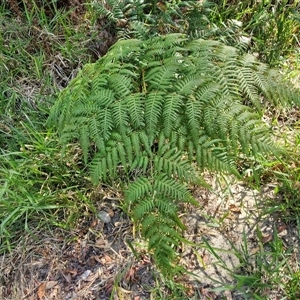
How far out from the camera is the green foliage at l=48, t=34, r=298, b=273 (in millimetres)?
1987

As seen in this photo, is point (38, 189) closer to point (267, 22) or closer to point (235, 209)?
point (235, 209)

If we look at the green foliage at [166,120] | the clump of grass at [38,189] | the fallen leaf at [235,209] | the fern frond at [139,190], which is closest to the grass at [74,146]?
the clump of grass at [38,189]

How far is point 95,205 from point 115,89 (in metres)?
0.75

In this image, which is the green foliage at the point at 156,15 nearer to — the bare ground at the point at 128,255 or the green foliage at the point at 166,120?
the green foliage at the point at 166,120

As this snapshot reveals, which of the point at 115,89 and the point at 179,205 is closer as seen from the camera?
the point at 115,89

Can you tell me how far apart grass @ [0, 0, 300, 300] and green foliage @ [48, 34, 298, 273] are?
39 cm

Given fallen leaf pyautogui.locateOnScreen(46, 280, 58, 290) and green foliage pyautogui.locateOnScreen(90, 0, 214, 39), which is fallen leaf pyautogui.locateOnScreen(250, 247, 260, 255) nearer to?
fallen leaf pyautogui.locateOnScreen(46, 280, 58, 290)

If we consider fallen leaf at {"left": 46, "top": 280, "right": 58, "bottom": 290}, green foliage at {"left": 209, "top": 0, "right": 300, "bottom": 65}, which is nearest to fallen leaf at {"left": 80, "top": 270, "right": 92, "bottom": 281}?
fallen leaf at {"left": 46, "top": 280, "right": 58, "bottom": 290}

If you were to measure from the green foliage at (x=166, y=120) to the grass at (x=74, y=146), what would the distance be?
387 mm

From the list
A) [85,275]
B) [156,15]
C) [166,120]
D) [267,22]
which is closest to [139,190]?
[166,120]

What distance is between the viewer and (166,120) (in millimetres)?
2020

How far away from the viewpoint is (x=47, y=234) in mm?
2455

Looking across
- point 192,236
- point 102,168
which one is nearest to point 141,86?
point 102,168

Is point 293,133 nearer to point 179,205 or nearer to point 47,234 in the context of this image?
point 179,205
